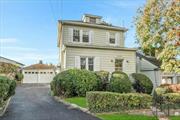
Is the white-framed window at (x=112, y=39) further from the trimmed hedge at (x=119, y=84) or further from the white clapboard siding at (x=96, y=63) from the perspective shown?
the trimmed hedge at (x=119, y=84)

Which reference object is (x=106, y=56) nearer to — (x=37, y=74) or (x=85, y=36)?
(x=85, y=36)

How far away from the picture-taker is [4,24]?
19.5 m

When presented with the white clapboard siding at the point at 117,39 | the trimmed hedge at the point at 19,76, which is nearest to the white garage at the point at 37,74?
the trimmed hedge at the point at 19,76

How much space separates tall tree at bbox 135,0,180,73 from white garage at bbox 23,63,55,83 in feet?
71.0

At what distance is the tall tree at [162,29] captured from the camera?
1290 cm

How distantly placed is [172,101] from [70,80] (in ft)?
23.9

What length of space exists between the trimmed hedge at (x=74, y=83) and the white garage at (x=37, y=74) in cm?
1884

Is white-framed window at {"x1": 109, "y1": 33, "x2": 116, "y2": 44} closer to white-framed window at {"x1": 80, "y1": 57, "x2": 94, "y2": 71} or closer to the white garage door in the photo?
→ white-framed window at {"x1": 80, "y1": 57, "x2": 94, "y2": 71}

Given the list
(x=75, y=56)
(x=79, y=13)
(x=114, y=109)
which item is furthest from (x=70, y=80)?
(x=79, y=13)

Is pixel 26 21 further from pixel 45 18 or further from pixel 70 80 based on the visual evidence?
pixel 70 80

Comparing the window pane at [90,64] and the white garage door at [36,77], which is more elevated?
the window pane at [90,64]

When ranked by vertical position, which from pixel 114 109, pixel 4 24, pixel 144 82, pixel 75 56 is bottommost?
pixel 114 109

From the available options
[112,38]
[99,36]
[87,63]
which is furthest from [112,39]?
[87,63]

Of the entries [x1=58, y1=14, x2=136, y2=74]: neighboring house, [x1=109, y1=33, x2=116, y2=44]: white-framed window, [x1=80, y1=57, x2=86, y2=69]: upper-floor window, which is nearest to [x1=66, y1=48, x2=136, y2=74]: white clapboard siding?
[x1=58, y1=14, x2=136, y2=74]: neighboring house
